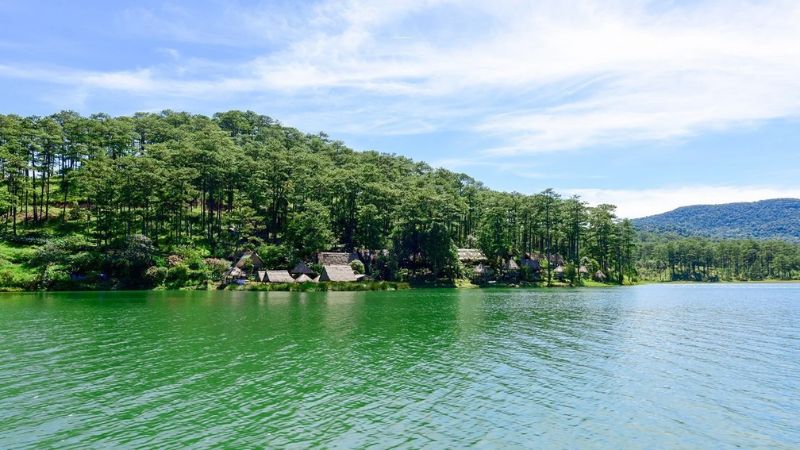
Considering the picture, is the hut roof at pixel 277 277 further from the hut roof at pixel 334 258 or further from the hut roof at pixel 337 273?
the hut roof at pixel 334 258

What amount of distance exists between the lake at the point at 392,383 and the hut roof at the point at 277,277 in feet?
129

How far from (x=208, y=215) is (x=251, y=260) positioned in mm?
28507

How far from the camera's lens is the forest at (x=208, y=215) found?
81.8 meters

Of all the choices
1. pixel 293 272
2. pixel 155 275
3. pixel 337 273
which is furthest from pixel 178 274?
pixel 337 273

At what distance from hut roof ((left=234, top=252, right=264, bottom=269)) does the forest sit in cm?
204

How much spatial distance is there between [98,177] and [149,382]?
9097 centimetres

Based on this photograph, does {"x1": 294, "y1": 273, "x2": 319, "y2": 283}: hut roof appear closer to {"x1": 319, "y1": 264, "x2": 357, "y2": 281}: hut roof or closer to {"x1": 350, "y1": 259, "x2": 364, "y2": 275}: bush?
{"x1": 319, "y1": 264, "x2": 357, "y2": 281}: hut roof

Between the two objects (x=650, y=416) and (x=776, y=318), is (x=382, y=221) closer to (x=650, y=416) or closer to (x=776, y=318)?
(x=776, y=318)

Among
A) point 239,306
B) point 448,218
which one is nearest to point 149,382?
point 239,306

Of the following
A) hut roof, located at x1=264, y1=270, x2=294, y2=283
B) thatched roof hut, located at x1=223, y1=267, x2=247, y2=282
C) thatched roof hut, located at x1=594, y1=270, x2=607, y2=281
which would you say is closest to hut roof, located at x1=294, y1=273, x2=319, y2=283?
hut roof, located at x1=264, y1=270, x2=294, y2=283

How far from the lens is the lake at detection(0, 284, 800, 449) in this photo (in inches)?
648

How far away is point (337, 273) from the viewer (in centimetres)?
8938

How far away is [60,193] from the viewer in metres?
106

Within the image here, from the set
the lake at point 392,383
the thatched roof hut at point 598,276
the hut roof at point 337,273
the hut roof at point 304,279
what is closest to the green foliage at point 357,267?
the hut roof at point 337,273
